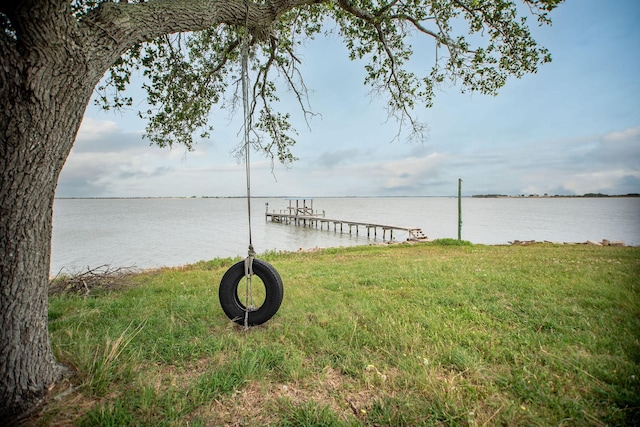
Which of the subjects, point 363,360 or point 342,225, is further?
point 342,225

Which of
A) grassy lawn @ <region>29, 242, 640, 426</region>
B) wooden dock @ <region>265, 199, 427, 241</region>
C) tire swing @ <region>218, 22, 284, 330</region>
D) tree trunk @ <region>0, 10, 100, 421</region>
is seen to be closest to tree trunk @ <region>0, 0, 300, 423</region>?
tree trunk @ <region>0, 10, 100, 421</region>

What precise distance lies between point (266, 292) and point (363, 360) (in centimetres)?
152

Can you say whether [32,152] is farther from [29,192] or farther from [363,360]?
[363,360]

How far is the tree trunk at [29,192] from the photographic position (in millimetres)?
2301

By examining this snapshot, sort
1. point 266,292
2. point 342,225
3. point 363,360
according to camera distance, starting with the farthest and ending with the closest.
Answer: point 342,225, point 266,292, point 363,360

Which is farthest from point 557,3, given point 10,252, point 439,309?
point 10,252

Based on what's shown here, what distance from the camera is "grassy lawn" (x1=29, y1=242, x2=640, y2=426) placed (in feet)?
7.67

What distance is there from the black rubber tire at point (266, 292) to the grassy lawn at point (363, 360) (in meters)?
0.21

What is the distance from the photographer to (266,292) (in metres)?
3.91

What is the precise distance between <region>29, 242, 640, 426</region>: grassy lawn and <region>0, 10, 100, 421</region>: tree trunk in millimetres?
339

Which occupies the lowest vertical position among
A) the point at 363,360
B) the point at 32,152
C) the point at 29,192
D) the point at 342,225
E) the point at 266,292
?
the point at 342,225

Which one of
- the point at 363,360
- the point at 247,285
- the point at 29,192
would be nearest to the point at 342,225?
the point at 247,285

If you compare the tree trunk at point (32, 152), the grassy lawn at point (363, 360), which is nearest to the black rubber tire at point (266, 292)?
the grassy lawn at point (363, 360)

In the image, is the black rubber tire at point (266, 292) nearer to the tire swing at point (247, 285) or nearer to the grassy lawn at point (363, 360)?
the tire swing at point (247, 285)
